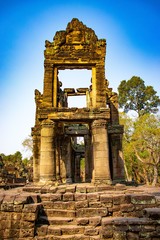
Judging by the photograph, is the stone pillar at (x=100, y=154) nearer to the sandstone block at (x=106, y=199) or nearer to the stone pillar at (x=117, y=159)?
the sandstone block at (x=106, y=199)

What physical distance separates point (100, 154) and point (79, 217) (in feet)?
11.1

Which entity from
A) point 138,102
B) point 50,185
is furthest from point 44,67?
point 138,102

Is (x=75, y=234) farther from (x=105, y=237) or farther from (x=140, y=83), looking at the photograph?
(x=140, y=83)

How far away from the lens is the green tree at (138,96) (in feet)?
98.7

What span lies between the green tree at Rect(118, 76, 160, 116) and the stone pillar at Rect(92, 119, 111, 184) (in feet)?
72.5

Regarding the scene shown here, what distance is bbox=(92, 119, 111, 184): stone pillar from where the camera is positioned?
8992mm

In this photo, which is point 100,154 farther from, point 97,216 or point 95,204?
point 97,216

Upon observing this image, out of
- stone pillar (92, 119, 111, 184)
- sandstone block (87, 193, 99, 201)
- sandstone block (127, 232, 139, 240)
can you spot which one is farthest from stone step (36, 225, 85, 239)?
stone pillar (92, 119, 111, 184)

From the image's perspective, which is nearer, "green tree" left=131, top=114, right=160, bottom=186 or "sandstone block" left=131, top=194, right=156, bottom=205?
"sandstone block" left=131, top=194, right=156, bottom=205

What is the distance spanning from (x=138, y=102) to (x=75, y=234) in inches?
1087

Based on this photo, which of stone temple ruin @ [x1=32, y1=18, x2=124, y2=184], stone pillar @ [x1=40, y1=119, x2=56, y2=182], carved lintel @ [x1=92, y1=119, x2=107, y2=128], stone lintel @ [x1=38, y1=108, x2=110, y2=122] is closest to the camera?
stone pillar @ [x1=40, y1=119, x2=56, y2=182]

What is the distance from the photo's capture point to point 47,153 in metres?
9.46

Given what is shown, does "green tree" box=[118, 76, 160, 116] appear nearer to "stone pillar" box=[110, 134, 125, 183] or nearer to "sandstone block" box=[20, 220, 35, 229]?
"stone pillar" box=[110, 134, 125, 183]

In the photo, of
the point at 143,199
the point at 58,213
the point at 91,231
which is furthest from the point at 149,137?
the point at 91,231
